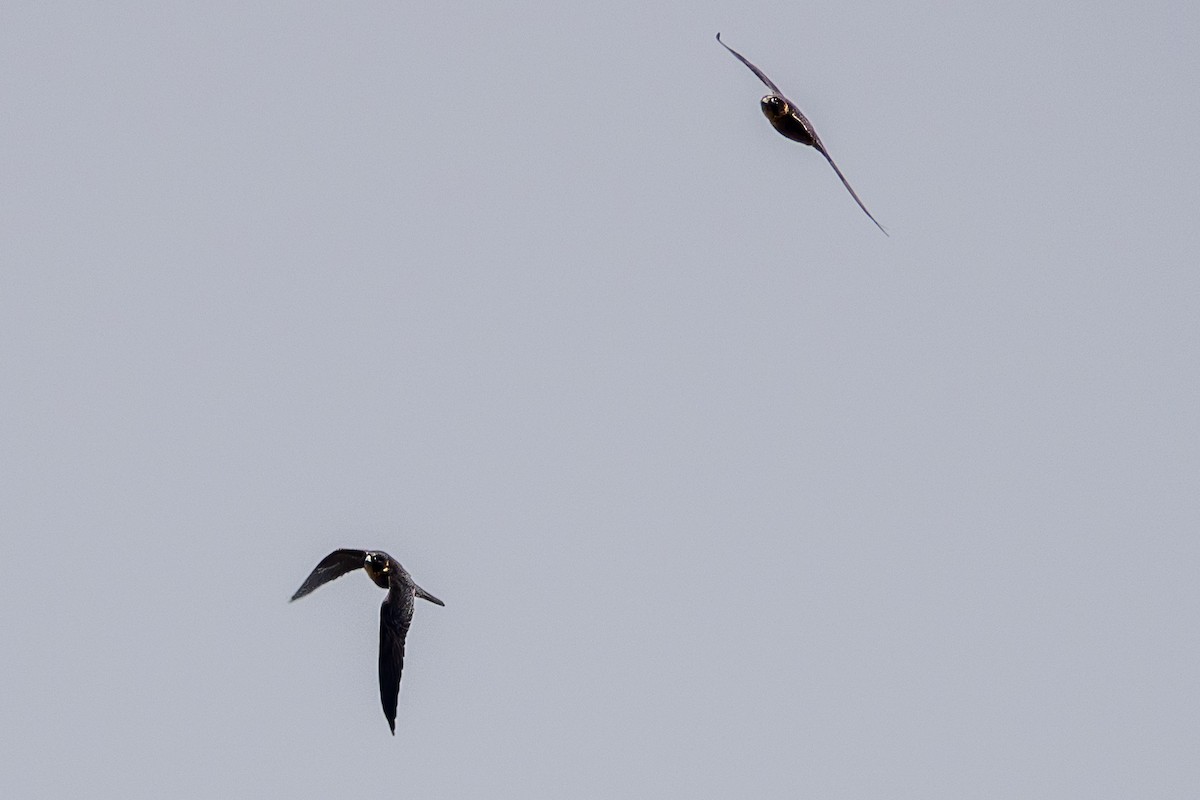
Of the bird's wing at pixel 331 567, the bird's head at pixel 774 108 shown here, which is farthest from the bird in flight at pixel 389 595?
the bird's head at pixel 774 108

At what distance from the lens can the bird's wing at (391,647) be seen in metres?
40.0

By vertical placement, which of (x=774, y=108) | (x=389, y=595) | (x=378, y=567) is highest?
(x=774, y=108)

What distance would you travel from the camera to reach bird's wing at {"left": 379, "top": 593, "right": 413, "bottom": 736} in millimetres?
39969

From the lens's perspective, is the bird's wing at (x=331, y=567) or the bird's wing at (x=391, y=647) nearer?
the bird's wing at (x=391, y=647)

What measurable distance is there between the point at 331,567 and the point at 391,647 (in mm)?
2033

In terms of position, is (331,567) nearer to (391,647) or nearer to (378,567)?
(378,567)

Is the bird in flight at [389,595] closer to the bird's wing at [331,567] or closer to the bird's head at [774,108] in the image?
the bird's wing at [331,567]

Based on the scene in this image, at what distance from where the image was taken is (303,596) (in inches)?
1655

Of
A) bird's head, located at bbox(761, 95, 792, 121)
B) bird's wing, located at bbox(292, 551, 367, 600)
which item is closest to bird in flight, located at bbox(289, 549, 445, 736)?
bird's wing, located at bbox(292, 551, 367, 600)

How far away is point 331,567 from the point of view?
42281 millimetres

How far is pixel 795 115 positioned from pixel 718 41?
7.97 ft

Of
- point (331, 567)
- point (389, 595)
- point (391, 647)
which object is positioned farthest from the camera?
point (331, 567)

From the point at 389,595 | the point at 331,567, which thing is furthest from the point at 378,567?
the point at 331,567

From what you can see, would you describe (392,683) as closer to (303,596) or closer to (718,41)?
(303,596)
